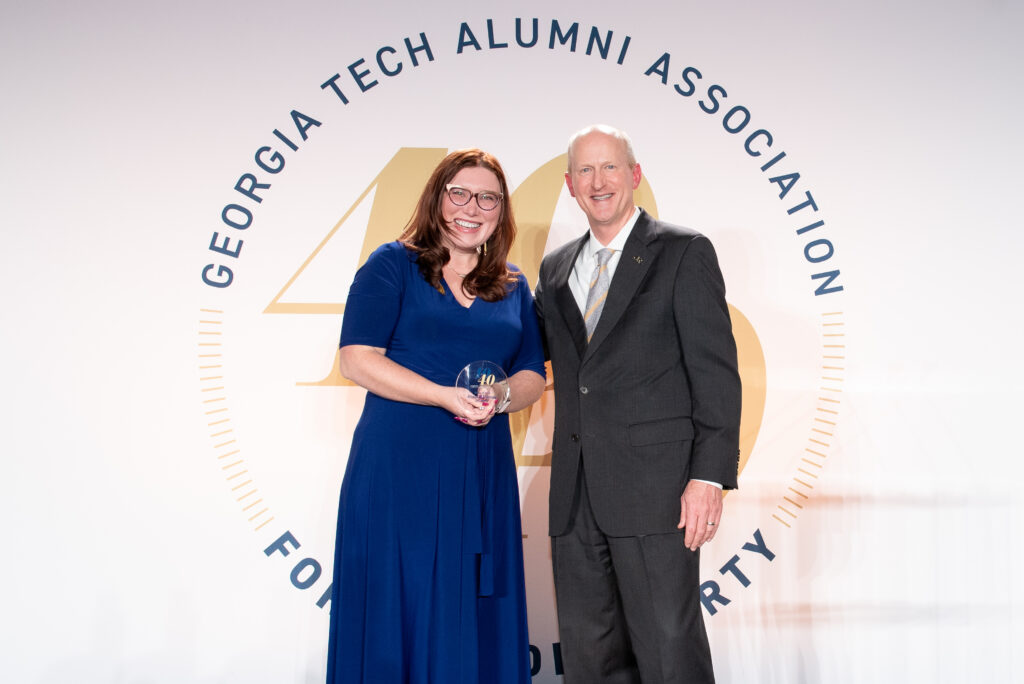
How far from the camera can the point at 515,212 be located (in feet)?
9.66

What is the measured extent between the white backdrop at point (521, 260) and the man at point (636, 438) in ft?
2.81

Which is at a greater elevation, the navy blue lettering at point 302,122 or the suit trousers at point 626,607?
the navy blue lettering at point 302,122

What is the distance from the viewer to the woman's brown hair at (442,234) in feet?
7.04

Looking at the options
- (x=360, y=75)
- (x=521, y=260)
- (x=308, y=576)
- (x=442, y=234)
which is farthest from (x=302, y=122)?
(x=308, y=576)

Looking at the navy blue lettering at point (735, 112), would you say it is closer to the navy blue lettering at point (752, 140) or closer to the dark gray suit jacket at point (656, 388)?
the navy blue lettering at point (752, 140)

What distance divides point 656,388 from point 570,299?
0.34m

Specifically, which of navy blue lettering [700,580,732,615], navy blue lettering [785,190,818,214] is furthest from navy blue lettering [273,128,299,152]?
navy blue lettering [700,580,732,615]

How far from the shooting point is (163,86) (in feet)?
9.82

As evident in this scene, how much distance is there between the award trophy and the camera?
1907 millimetres

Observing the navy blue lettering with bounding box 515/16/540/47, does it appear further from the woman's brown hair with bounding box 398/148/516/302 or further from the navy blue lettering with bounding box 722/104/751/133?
the woman's brown hair with bounding box 398/148/516/302

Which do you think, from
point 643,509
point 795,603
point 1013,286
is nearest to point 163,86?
point 643,509

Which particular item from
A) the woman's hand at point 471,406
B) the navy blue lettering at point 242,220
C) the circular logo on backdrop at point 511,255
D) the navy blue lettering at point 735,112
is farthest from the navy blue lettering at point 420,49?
the woman's hand at point 471,406

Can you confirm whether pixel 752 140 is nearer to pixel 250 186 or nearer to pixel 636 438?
pixel 636 438

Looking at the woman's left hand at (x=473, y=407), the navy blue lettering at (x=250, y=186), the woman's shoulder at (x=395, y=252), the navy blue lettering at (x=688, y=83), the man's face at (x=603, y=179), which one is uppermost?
the navy blue lettering at (x=688, y=83)
